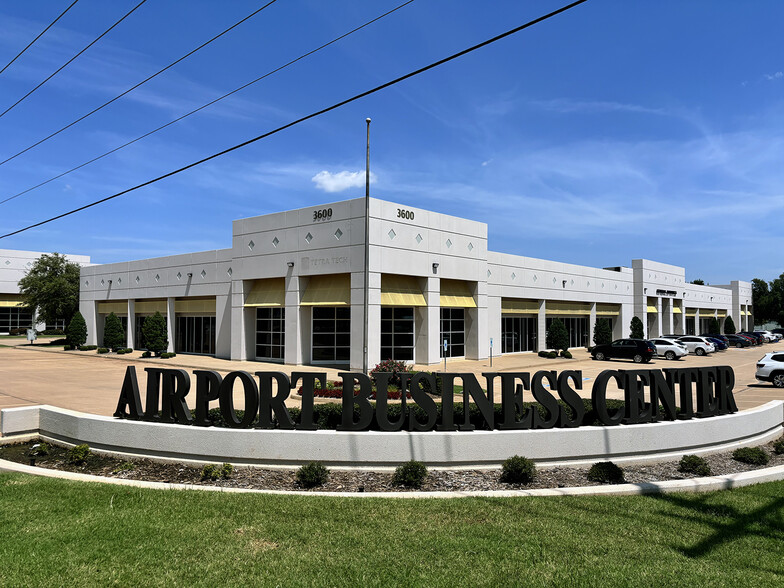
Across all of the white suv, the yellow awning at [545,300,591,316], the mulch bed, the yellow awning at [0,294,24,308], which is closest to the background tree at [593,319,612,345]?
the yellow awning at [545,300,591,316]

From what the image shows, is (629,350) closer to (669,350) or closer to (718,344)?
(669,350)

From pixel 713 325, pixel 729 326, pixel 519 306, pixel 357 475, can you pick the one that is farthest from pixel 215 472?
pixel 713 325

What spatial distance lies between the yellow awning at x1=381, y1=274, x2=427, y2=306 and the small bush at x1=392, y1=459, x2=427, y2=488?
19785 millimetres

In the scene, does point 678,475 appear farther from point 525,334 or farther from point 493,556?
point 525,334

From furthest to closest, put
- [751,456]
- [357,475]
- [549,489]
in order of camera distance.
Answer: [751,456] < [357,475] < [549,489]

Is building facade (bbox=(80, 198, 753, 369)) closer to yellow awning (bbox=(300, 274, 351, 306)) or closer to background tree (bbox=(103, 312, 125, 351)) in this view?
yellow awning (bbox=(300, 274, 351, 306))

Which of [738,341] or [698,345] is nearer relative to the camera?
[698,345]

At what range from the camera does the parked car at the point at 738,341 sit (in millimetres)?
58750

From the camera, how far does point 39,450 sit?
1145cm

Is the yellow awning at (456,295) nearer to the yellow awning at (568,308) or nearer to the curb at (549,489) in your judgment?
the yellow awning at (568,308)

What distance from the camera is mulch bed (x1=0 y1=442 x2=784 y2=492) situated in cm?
Answer: 899

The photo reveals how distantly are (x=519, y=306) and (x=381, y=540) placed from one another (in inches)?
1464

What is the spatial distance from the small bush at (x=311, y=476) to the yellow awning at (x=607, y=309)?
159 feet

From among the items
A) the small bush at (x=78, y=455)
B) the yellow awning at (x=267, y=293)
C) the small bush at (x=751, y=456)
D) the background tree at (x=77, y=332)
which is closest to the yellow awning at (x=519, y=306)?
the yellow awning at (x=267, y=293)
